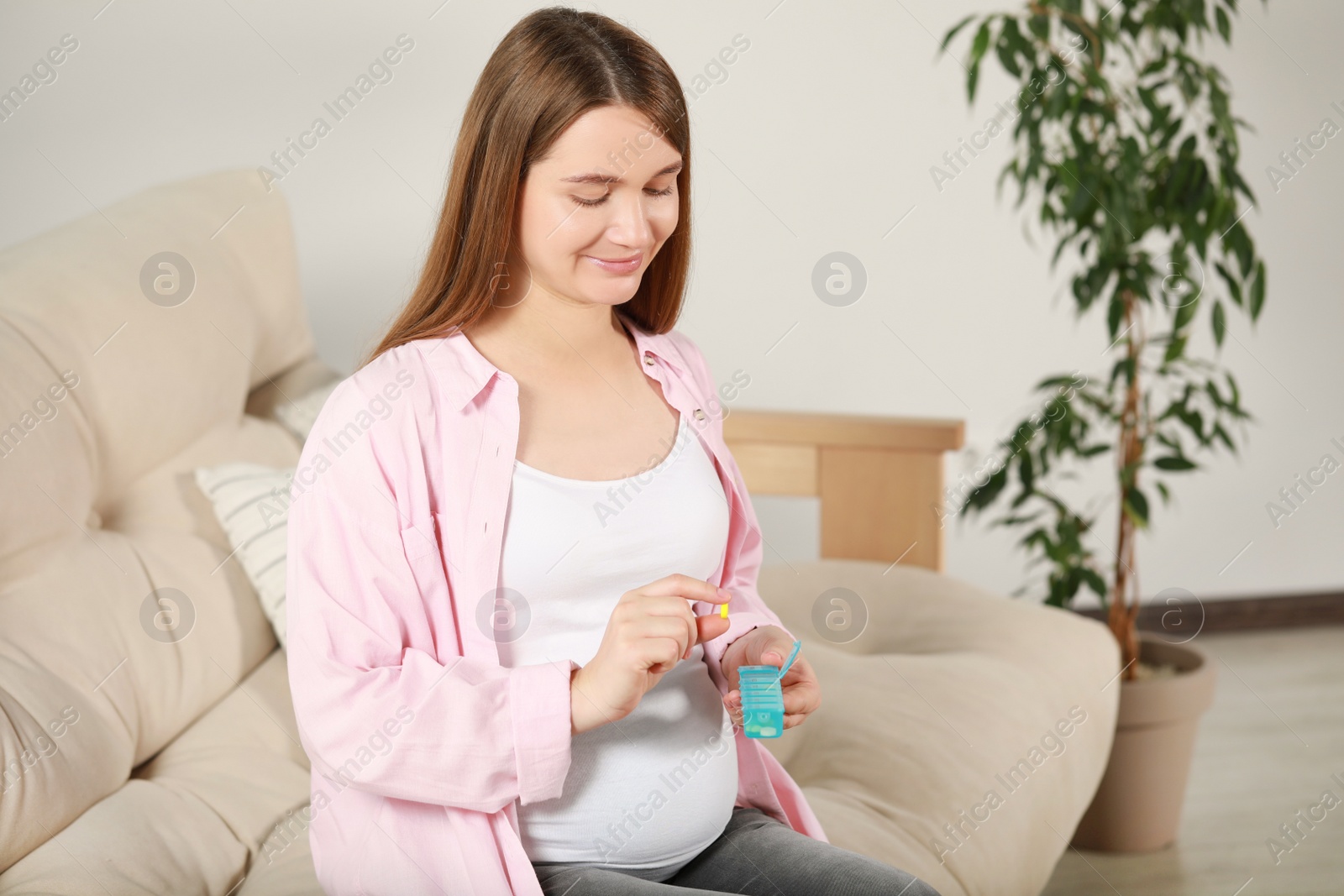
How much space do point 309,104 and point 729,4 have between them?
37.1 inches

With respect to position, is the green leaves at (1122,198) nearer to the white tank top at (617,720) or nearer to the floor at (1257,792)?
the floor at (1257,792)

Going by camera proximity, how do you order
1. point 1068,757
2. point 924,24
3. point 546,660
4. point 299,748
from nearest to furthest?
point 546,660 < point 299,748 < point 1068,757 < point 924,24

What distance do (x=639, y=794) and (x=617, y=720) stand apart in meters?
0.06

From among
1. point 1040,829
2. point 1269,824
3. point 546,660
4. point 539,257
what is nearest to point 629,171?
point 539,257

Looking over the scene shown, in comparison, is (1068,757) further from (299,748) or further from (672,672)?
(299,748)

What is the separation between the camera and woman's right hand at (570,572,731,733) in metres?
0.86

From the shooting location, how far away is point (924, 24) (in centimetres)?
276

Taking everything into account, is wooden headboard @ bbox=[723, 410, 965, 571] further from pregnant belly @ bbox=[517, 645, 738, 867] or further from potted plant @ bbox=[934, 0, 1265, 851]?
pregnant belly @ bbox=[517, 645, 738, 867]

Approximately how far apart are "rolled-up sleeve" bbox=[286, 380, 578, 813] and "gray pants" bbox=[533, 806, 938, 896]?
9cm

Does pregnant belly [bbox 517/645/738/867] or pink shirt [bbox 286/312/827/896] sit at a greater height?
pink shirt [bbox 286/312/827/896]

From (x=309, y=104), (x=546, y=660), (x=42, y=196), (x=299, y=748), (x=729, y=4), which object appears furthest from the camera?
(x=729, y=4)

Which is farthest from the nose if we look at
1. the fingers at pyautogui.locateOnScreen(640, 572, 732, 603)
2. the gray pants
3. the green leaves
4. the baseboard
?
the baseboard

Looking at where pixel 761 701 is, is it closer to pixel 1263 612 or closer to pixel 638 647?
pixel 638 647

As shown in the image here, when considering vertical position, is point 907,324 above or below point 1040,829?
above
